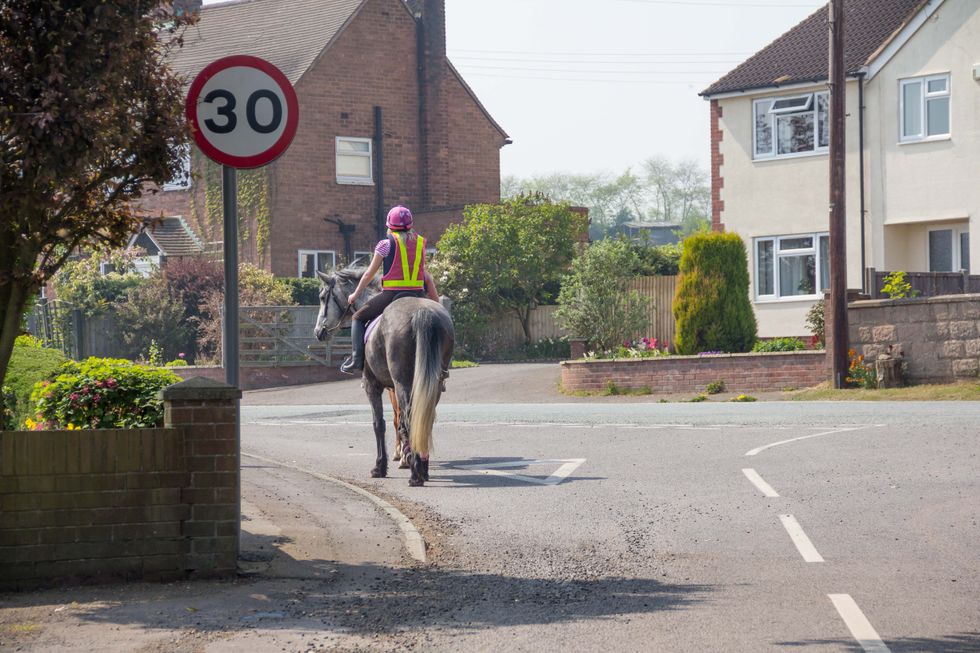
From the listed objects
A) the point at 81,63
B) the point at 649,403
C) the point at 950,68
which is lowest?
the point at 649,403

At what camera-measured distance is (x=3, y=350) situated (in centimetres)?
841

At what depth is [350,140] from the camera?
4628cm

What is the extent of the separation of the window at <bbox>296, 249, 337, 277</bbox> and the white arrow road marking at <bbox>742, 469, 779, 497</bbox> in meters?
32.3

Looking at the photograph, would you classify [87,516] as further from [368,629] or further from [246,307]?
[246,307]

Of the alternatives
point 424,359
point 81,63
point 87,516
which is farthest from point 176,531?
point 424,359

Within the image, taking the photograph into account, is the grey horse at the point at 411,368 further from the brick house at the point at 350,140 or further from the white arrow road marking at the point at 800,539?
the brick house at the point at 350,140

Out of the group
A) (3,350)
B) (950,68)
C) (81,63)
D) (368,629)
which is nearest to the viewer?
(368,629)

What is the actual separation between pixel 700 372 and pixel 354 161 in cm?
2208

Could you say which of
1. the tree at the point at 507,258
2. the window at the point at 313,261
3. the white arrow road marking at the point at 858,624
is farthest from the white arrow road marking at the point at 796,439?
the window at the point at 313,261

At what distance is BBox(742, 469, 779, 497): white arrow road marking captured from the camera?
39.2 feet

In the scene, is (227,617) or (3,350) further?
(3,350)

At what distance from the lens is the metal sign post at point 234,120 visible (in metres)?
8.79

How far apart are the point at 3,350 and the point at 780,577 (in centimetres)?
487

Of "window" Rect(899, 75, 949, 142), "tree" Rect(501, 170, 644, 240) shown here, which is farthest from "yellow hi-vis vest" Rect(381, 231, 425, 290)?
"tree" Rect(501, 170, 644, 240)
